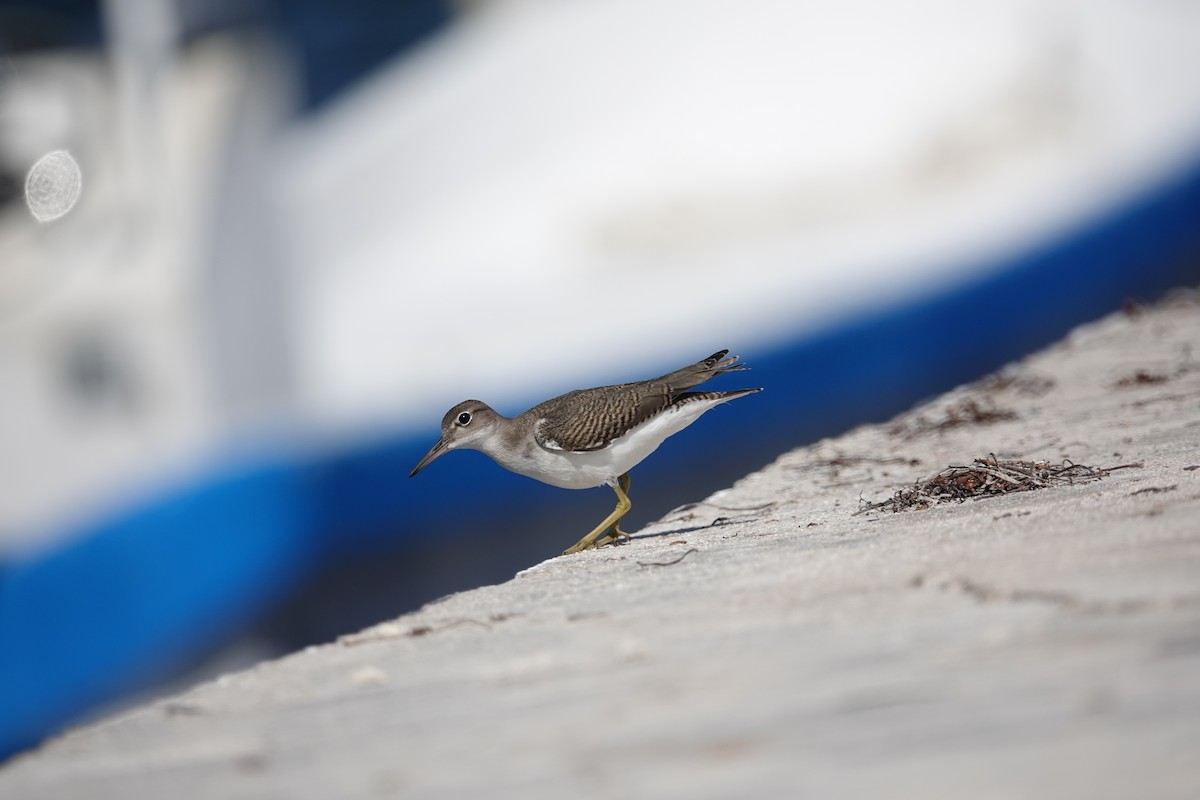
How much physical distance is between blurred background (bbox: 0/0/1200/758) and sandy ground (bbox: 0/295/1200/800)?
19.9 ft

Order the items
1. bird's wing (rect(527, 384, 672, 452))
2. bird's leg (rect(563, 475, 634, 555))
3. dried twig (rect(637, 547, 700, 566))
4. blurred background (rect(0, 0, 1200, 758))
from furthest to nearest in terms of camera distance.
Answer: blurred background (rect(0, 0, 1200, 758))
bird's wing (rect(527, 384, 672, 452))
bird's leg (rect(563, 475, 634, 555))
dried twig (rect(637, 547, 700, 566))

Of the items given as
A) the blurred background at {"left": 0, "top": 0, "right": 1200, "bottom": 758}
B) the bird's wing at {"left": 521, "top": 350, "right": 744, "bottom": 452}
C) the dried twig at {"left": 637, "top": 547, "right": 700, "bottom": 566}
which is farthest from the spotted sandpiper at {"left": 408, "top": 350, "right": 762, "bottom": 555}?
the blurred background at {"left": 0, "top": 0, "right": 1200, "bottom": 758}

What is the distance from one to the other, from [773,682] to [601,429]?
182cm

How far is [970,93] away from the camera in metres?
10.1

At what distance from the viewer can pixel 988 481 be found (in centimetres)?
319

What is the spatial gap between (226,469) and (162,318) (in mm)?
1151

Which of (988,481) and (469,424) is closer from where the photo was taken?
(988,481)

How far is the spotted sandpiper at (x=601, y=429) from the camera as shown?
3.79 metres

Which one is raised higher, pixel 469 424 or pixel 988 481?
pixel 469 424

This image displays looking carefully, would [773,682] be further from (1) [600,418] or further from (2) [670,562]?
(1) [600,418]

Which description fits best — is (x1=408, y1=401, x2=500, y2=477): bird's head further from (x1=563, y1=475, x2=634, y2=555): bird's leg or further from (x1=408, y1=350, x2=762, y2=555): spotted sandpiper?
(x1=563, y1=475, x2=634, y2=555): bird's leg

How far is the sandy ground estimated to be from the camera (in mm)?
1721

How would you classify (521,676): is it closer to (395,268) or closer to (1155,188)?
(395,268)

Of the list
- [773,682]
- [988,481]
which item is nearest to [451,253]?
[988,481]
